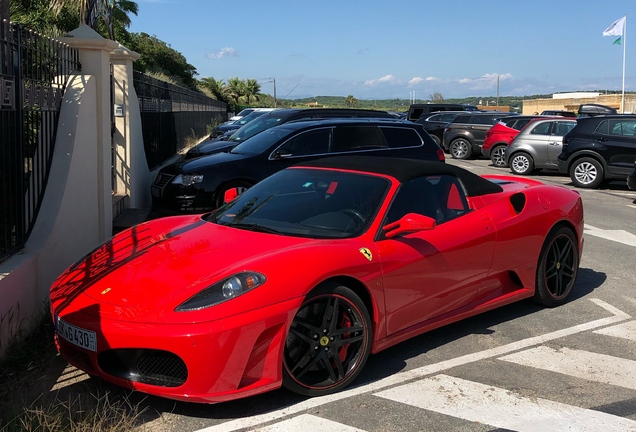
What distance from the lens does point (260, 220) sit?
16.2ft

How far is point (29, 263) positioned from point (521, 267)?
4003 millimetres

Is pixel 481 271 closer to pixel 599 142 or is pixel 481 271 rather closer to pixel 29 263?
pixel 29 263

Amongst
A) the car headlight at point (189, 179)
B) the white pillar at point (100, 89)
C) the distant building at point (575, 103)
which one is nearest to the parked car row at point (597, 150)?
the car headlight at point (189, 179)

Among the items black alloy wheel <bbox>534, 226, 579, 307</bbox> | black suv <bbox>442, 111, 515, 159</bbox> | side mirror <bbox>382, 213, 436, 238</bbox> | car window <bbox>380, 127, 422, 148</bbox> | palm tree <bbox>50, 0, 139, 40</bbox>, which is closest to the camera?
side mirror <bbox>382, 213, 436, 238</bbox>

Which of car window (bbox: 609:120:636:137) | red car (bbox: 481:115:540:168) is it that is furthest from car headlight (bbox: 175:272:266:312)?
red car (bbox: 481:115:540:168)

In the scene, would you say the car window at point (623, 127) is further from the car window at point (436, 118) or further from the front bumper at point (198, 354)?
the front bumper at point (198, 354)

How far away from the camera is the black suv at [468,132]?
2395cm

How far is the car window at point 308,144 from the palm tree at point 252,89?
79889 millimetres

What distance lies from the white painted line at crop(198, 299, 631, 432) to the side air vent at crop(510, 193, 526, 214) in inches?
41.6

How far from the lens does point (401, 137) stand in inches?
438

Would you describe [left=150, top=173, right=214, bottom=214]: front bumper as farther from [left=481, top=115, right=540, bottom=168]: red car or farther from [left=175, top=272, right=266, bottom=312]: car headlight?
[left=481, top=115, right=540, bottom=168]: red car

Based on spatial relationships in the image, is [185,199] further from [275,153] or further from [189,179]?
[275,153]

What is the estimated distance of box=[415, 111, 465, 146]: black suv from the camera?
2756cm

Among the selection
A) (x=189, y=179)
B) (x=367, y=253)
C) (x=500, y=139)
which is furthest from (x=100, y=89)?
(x=500, y=139)
